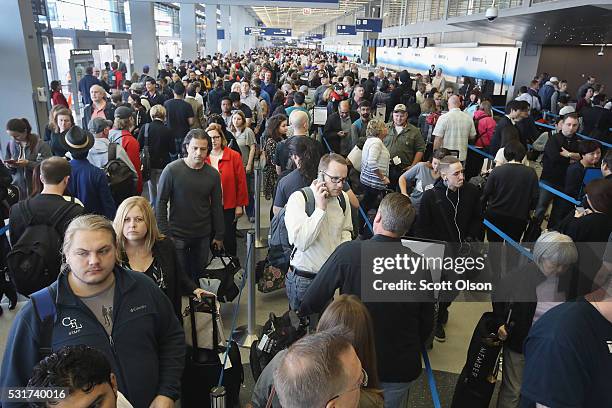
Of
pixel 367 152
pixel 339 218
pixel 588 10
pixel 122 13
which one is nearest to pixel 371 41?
pixel 122 13

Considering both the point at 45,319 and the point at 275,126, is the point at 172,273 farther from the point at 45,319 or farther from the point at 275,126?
the point at 275,126

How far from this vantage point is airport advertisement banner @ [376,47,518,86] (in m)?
15.9

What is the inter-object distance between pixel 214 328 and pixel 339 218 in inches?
45.8

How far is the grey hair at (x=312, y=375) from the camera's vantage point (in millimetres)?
1464

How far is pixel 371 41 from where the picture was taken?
34.3 meters

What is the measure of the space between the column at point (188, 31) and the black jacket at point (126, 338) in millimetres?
26662

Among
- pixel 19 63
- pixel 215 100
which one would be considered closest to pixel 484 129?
pixel 215 100

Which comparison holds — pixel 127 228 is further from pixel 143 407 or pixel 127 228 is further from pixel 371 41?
pixel 371 41

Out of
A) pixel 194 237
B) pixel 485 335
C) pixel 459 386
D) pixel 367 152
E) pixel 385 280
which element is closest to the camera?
pixel 385 280

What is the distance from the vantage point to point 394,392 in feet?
8.68

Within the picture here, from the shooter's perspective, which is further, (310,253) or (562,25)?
(562,25)

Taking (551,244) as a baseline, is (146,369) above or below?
below

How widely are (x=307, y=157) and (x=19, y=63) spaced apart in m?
7.24

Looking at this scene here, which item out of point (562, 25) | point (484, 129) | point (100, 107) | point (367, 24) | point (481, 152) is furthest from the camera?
point (367, 24)
